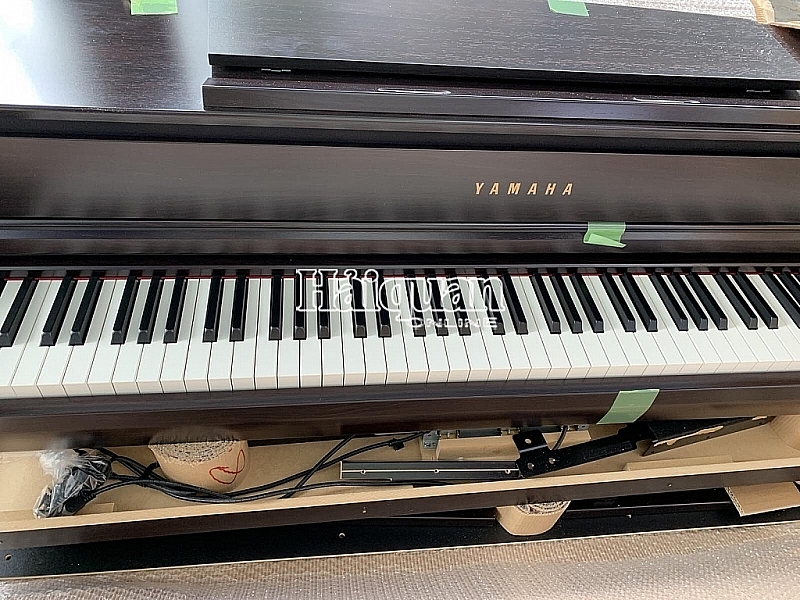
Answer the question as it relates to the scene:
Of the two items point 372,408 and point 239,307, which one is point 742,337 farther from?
point 239,307

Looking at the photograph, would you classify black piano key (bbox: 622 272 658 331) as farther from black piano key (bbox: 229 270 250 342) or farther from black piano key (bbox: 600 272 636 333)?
black piano key (bbox: 229 270 250 342)

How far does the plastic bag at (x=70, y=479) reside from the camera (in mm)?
1231

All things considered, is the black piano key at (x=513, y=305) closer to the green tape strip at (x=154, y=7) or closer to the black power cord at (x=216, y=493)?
the black power cord at (x=216, y=493)

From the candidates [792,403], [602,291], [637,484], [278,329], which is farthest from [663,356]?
[278,329]

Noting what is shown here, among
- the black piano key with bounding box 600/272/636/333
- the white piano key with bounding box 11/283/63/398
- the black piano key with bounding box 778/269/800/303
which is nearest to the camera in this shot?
the white piano key with bounding box 11/283/63/398

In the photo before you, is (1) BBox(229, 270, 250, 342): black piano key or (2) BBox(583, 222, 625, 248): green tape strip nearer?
(1) BBox(229, 270, 250, 342): black piano key

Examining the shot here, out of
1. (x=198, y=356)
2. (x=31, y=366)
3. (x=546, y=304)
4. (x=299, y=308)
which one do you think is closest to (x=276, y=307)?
(x=299, y=308)

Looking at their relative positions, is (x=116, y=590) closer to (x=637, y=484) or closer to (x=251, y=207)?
(x=251, y=207)

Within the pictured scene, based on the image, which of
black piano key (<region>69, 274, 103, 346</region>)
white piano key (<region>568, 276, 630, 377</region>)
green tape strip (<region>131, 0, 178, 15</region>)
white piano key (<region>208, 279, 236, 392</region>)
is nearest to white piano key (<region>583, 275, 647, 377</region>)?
white piano key (<region>568, 276, 630, 377</region>)

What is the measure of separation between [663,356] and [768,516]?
846mm

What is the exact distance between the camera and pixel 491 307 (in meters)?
1.15

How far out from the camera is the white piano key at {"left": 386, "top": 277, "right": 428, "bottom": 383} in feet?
3.41

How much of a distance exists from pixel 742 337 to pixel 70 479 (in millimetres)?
1284

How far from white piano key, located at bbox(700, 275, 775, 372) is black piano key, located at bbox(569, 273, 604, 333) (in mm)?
218
